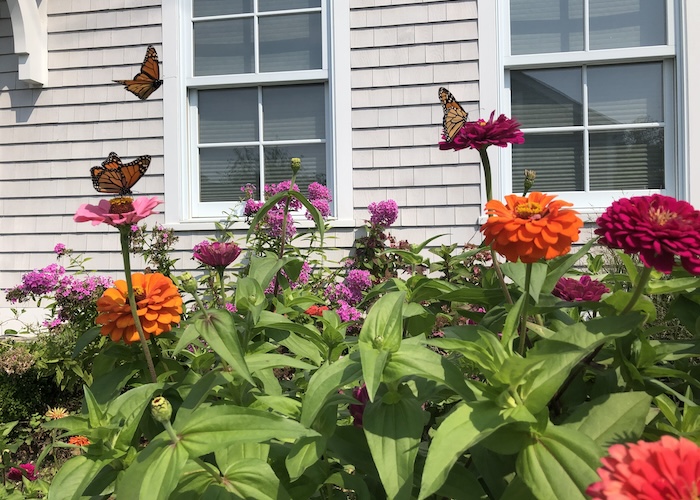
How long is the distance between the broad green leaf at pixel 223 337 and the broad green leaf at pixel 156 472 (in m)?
0.13

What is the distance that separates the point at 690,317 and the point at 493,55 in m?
3.34

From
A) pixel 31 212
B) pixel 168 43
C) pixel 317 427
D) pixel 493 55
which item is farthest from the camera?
pixel 31 212

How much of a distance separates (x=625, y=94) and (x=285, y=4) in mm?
2592

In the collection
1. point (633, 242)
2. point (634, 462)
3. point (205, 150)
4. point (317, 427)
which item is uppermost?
point (205, 150)

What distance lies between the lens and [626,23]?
392 cm

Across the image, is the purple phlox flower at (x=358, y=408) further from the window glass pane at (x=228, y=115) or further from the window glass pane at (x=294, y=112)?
the window glass pane at (x=228, y=115)

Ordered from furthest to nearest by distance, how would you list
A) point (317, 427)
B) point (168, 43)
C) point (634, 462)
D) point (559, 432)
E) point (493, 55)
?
point (168, 43)
point (493, 55)
point (317, 427)
point (559, 432)
point (634, 462)

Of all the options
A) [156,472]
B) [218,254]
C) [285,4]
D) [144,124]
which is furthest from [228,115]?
[156,472]

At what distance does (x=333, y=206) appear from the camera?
4.19 m

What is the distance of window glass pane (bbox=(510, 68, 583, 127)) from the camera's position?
402 centimetres

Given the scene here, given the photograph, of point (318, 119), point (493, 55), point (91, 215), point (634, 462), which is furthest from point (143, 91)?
point (634, 462)

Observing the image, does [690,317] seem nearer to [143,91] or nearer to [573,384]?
[573,384]

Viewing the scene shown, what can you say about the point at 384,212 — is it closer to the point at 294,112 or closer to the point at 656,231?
the point at 294,112

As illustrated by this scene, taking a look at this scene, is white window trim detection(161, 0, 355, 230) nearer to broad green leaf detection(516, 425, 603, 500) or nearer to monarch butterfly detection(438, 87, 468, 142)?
monarch butterfly detection(438, 87, 468, 142)
